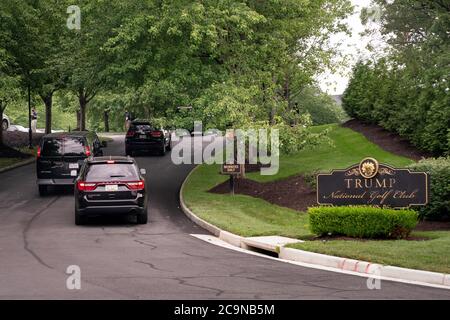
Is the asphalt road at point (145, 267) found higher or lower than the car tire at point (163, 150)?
lower

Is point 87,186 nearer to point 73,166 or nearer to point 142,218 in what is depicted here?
point 142,218

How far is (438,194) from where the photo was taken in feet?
59.8

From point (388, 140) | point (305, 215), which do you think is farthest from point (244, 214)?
point (388, 140)

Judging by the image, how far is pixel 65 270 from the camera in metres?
12.1

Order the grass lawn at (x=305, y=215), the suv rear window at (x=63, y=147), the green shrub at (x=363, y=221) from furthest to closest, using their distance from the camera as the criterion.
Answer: the suv rear window at (x=63, y=147) → the green shrub at (x=363, y=221) → the grass lawn at (x=305, y=215)

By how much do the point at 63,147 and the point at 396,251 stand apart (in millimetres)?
14239

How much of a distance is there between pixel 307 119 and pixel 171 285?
50.6 feet

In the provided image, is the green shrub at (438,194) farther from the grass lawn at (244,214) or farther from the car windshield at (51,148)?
the car windshield at (51,148)

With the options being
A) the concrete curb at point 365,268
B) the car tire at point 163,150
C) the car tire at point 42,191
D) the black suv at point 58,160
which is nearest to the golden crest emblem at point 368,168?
the concrete curb at point 365,268

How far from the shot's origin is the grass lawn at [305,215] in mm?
13047

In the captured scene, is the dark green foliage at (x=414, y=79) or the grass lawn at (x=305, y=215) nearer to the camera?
the grass lawn at (x=305, y=215)

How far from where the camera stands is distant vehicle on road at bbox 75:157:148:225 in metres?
18.5

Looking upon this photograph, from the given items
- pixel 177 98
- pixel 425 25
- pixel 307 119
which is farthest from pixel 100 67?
pixel 425 25
